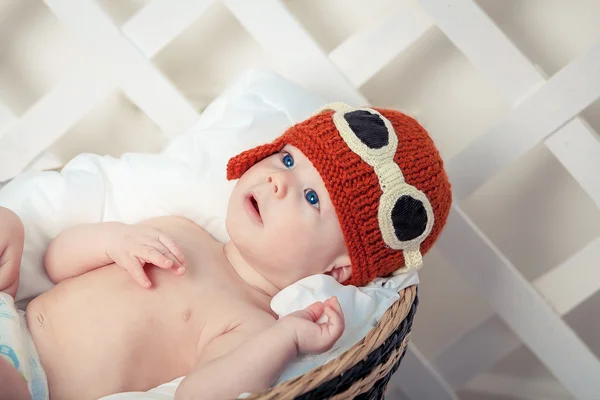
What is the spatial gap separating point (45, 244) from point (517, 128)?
83 cm

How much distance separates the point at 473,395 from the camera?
60.7 inches

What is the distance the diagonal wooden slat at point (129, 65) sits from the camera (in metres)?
1.25

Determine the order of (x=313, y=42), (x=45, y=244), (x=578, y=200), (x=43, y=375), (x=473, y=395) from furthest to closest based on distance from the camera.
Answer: (x=473, y=395) < (x=578, y=200) < (x=313, y=42) < (x=45, y=244) < (x=43, y=375)

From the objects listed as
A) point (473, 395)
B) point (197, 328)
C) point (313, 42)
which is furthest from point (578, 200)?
point (197, 328)

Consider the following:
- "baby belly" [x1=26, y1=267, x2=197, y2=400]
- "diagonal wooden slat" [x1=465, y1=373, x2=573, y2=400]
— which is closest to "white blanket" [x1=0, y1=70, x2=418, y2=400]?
"baby belly" [x1=26, y1=267, x2=197, y2=400]

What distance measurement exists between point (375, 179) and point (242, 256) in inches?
9.8

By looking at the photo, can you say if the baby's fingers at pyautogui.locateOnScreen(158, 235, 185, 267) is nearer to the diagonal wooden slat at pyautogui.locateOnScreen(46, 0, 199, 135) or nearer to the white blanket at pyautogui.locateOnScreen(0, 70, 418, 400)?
the white blanket at pyautogui.locateOnScreen(0, 70, 418, 400)

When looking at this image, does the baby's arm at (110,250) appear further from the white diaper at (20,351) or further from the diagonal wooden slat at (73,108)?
the diagonal wooden slat at (73,108)

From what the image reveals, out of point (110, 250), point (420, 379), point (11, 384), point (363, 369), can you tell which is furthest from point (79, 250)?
point (420, 379)

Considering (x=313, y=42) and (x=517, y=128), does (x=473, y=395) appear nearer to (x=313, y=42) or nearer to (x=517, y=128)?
(x=517, y=128)

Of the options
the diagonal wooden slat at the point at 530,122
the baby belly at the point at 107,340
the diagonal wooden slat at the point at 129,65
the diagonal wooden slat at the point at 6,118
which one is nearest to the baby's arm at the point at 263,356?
the baby belly at the point at 107,340

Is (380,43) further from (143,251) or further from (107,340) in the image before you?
(107,340)

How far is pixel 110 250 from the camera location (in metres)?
0.98

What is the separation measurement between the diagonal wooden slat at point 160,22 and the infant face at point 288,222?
414 millimetres
